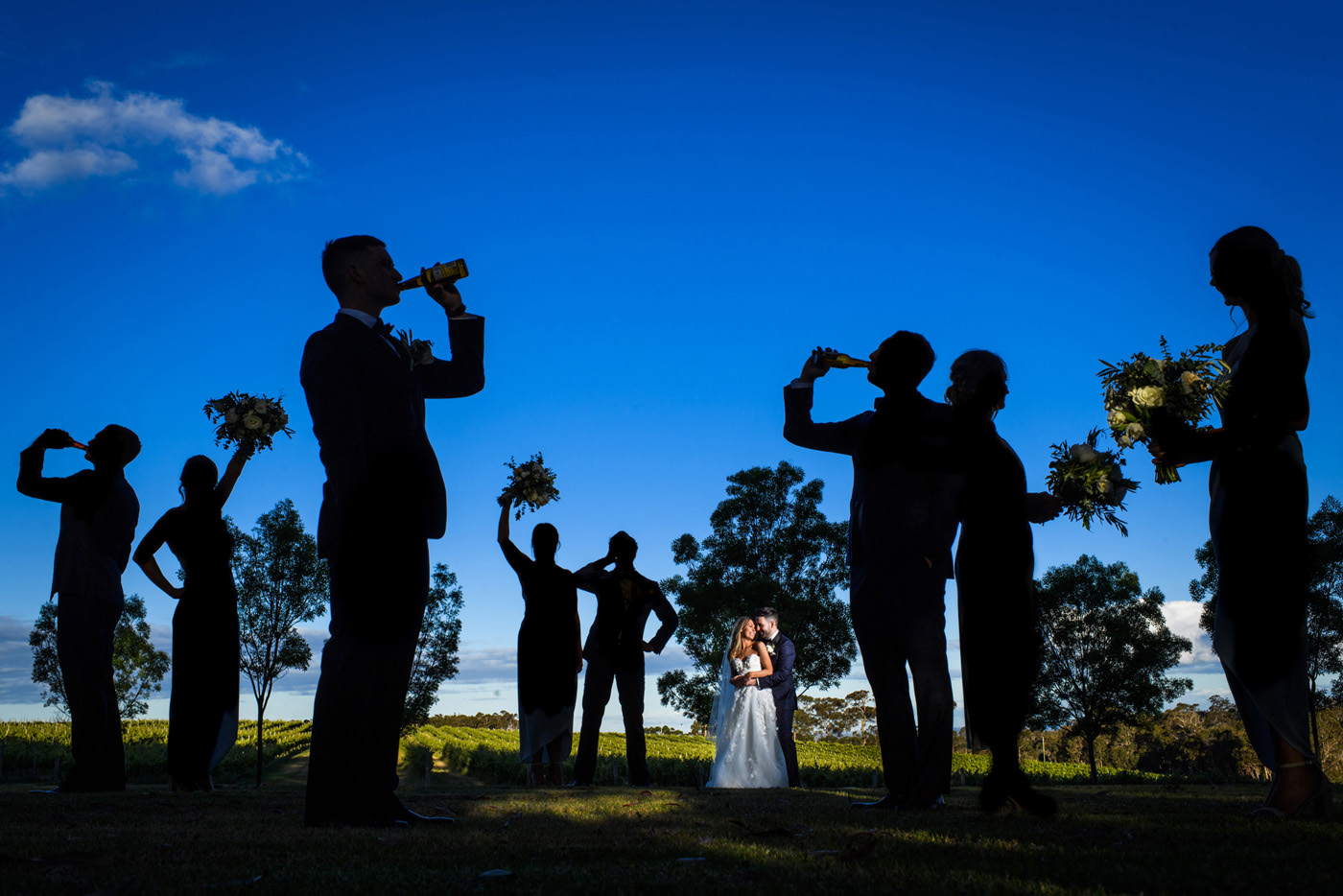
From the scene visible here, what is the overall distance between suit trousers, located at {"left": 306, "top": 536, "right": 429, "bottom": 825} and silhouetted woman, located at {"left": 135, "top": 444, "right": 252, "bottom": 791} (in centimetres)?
369

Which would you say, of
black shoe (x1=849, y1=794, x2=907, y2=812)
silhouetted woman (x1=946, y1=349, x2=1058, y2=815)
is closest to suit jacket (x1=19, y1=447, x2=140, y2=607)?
black shoe (x1=849, y1=794, x2=907, y2=812)

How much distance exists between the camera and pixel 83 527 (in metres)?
7.70

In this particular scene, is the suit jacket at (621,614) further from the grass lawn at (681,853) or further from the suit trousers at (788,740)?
the grass lawn at (681,853)

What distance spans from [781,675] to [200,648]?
346 inches

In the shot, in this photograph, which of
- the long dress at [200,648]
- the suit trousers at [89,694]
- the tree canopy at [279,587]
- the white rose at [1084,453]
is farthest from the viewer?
the tree canopy at [279,587]

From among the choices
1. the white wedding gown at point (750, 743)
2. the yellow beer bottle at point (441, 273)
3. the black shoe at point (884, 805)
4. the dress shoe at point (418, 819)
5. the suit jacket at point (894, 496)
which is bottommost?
the white wedding gown at point (750, 743)

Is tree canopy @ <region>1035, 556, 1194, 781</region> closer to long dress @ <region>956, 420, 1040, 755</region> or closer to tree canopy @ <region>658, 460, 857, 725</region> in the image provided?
tree canopy @ <region>658, 460, 857, 725</region>

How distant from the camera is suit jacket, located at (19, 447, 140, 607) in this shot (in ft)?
25.0

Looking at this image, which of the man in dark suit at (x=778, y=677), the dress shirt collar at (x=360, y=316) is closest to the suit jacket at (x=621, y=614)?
the man in dark suit at (x=778, y=677)

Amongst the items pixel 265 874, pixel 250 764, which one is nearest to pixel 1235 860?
pixel 265 874

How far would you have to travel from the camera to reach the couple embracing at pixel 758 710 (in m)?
13.9

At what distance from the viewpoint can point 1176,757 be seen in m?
43.0

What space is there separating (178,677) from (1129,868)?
7237 millimetres

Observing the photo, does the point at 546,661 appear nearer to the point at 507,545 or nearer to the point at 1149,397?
the point at 507,545
